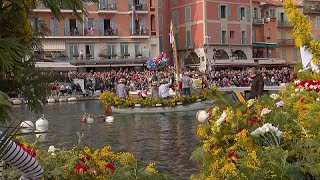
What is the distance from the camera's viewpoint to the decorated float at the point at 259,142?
19.2 ft

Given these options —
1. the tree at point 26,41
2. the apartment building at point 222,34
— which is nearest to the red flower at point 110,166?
the tree at point 26,41

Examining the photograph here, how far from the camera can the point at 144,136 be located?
16.7 m

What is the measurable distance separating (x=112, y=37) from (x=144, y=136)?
146 feet

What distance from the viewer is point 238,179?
18.9 ft

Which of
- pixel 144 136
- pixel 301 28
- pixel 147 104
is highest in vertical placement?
pixel 301 28

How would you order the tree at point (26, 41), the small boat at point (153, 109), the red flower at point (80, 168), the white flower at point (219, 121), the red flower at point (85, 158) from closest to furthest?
1. the tree at point (26, 41)
2. the red flower at point (80, 168)
3. the red flower at point (85, 158)
4. the white flower at point (219, 121)
5. the small boat at point (153, 109)

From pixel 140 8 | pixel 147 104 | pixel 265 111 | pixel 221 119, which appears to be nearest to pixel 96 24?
pixel 140 8

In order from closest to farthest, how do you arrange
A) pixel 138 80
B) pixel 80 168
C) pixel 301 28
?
1. pixel 80 168
2. pixel 301 28
3. pixel 138 80

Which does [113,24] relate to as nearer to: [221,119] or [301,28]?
[301,28]

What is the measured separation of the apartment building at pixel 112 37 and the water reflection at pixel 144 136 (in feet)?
107

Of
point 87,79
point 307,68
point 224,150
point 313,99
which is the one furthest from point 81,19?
point 87,79


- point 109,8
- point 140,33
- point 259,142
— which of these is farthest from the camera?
point 140,33

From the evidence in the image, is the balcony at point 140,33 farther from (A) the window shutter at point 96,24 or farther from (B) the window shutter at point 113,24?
(A) the window shutter at point 96,24

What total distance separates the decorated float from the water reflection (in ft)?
9.12
